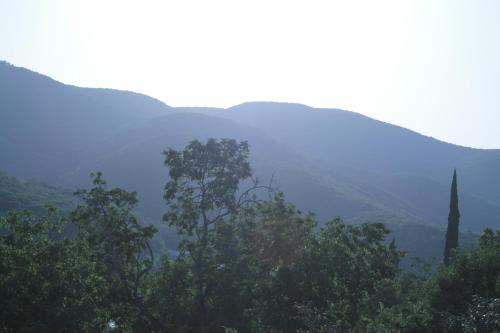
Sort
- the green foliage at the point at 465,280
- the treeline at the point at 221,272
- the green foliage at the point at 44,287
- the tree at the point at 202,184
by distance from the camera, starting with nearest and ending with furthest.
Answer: the green foliage at the point at 44,287 → the treeline at the point at 221,272 → the green foliage at the point at 465,280 → the tree at the point at 202,184

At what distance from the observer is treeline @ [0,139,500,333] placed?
14742 mm

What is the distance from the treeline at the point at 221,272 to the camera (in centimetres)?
1474

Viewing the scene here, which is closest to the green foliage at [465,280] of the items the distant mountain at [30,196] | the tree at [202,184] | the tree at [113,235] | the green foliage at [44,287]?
the tree at [202,184]

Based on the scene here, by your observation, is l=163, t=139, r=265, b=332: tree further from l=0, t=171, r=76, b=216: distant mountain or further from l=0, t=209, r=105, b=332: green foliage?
l=0, t=171, r=76, b=216: distant mountain

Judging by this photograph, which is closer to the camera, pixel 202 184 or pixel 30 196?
pixel 202 184

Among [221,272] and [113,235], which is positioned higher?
[113,235]

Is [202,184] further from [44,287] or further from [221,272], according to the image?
[44,287]

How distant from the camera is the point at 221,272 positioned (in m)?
23.2

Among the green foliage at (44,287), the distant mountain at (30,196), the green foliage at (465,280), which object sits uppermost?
the green foliage at (465,280)

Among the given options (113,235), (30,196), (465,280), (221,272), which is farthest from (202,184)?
(30,196)

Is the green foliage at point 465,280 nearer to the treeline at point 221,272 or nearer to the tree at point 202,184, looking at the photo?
the treeline at point 221,272

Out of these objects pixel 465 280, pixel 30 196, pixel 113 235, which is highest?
pixel 465 280

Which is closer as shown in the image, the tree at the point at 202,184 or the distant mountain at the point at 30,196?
the tree at the point at 202,184

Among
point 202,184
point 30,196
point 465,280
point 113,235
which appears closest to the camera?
point 465,280
